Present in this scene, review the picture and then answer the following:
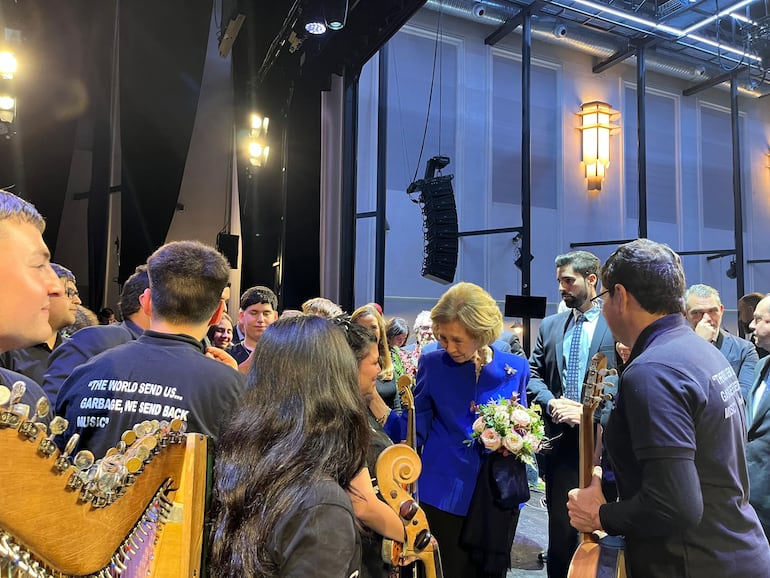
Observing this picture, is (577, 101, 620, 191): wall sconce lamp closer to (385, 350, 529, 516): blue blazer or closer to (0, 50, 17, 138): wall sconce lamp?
(385, 350, 529, 516): blue blazer

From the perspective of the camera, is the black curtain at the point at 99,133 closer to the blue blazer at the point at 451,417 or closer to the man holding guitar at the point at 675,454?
the blue blazer at the point at 451,417

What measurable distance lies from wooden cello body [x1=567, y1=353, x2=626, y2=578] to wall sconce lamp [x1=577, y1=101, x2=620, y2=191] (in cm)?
834

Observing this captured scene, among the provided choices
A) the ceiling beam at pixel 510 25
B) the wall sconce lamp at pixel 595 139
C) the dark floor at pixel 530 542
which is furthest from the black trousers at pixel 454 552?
the wall sconce lamp at pixel 595 139

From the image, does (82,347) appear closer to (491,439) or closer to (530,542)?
(491,439)

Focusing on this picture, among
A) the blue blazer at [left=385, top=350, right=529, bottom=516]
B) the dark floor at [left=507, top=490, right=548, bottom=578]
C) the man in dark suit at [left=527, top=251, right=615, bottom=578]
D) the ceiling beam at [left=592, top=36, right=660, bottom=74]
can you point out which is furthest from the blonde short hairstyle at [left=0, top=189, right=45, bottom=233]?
the ceiling beam at [left=592, top=36, right=660, bottom=74]

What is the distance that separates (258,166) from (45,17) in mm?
2647

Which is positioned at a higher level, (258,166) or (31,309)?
(258,166)

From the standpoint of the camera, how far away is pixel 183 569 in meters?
0.85

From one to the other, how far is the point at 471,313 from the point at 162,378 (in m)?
1.33

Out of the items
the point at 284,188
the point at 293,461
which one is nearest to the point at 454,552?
the point at 293,461

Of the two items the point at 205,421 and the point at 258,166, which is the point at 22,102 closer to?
the point at 258,166

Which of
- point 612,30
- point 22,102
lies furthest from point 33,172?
point 612,30

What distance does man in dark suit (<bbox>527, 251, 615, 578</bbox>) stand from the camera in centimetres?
301

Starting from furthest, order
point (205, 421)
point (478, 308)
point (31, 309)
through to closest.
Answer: point (478, 308)
point (205, 421)
point (31, 309)
